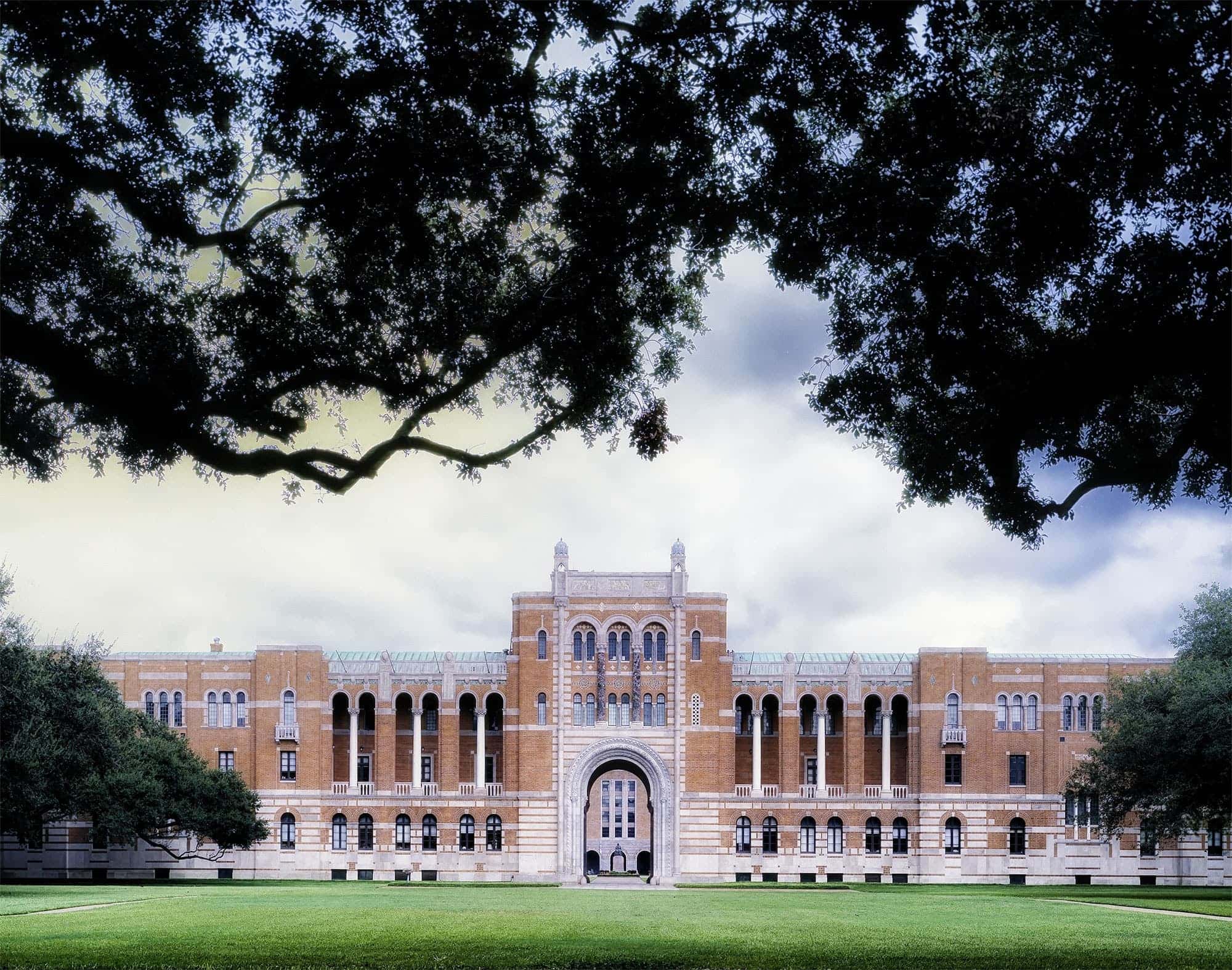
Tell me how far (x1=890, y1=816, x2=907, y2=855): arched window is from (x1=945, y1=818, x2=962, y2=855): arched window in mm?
2307

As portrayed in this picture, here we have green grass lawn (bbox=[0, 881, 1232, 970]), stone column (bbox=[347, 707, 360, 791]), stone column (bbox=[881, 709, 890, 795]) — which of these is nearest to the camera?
green grass lawn (bbox=[0, 881, 1232, 970])

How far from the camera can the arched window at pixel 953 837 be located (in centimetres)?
7912

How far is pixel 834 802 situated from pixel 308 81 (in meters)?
69.7

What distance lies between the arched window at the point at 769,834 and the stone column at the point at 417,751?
19417mm

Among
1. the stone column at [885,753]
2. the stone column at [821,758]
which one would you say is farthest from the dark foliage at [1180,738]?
the stone column at [821,758]

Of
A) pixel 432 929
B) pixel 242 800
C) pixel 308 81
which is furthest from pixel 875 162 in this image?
pixel 242 800

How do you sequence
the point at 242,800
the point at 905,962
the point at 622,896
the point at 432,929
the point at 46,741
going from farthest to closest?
the point at 242,800 → the point at 622,896 → the point at 46,741 → the point at 432,929 → the point at 905,962

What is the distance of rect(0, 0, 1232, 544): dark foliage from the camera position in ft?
51.7

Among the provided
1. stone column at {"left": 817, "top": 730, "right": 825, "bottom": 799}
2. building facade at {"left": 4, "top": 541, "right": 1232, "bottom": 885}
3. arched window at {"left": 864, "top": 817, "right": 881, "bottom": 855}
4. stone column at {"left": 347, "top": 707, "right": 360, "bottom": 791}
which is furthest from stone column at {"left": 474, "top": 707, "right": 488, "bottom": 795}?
arched window at {"left": 864, "top": 817, "right": 881, "bottom": 855}

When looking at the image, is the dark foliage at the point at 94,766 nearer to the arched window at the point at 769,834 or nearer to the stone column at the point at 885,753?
the arched window at the point at 769,834

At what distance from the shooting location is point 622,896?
50531 mm

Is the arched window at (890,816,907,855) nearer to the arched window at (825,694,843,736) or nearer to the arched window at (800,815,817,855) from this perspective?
the arched window at (800,815,817,855)

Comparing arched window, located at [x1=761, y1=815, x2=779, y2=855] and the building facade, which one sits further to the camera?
arched window, located at [x1=761, y1=815, x2=779, y2=855]

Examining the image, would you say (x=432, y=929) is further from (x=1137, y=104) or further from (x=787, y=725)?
(x=787, y=725)
